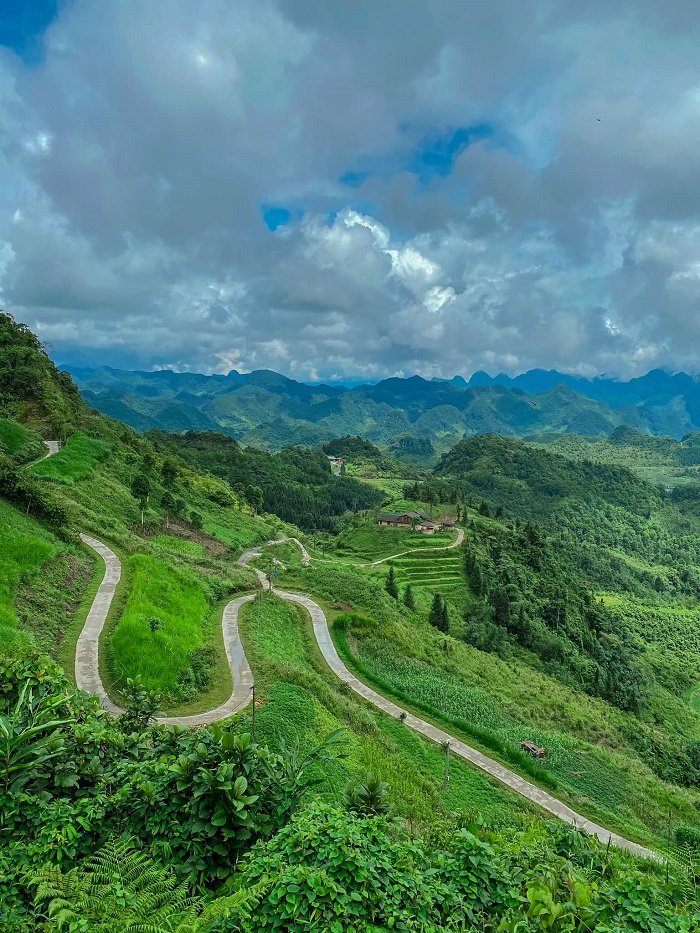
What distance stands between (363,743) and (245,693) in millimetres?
6147

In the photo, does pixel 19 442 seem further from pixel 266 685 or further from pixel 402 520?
pixel 402 520

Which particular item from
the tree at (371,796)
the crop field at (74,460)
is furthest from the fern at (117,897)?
the crop field at (74,460)

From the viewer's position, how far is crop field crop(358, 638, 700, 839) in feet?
79.1

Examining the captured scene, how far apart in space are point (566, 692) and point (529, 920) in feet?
165

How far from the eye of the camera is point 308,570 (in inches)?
2126

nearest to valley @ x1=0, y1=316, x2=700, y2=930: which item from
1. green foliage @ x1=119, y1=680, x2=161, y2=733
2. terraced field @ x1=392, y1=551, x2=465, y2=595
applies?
green foliage @ x1=119, y1=680, x2=161, y2=733

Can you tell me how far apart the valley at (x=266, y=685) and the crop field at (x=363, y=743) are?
142 millimetres

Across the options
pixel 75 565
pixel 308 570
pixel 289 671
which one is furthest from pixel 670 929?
pixel 308 570

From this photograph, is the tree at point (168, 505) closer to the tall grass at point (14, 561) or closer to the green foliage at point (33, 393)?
the green foliage at point (33, 393)

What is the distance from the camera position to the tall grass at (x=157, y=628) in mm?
22297

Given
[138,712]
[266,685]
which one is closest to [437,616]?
[266,685]

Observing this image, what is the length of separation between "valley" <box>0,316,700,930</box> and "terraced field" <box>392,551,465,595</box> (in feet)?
1.71

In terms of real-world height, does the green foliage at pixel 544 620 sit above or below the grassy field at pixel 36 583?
below

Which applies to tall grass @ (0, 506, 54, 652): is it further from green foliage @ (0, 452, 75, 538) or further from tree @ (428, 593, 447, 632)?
tree @ (428, 593, 447, 632)
